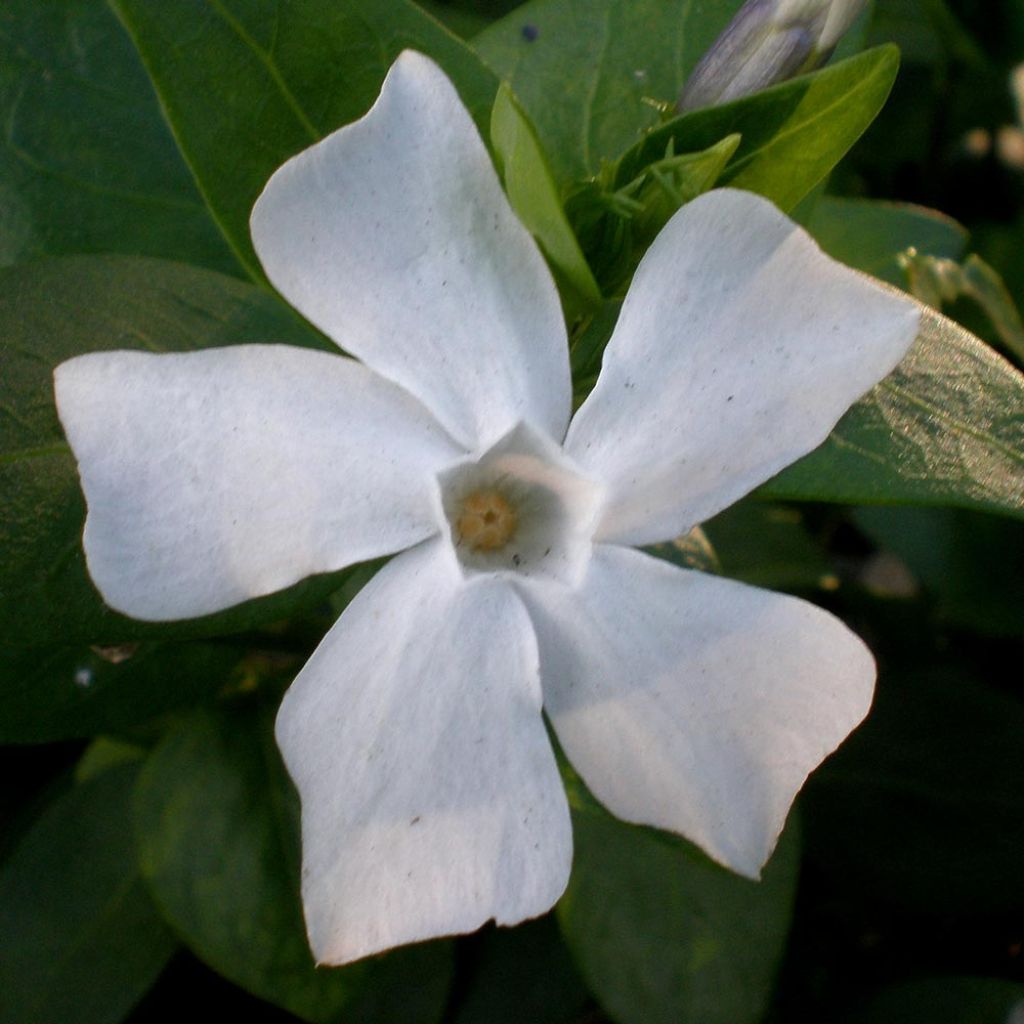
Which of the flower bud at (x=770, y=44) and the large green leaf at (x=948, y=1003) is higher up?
the flower bud at (x=770, y=44)

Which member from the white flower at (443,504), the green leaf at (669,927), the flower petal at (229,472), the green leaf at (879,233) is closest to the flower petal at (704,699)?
the white flower at (443,504)

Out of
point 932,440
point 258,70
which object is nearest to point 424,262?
point 258,70

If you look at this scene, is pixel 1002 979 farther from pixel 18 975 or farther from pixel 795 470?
pixel 18 975

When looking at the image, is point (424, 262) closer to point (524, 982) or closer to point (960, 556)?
point (524, 982)

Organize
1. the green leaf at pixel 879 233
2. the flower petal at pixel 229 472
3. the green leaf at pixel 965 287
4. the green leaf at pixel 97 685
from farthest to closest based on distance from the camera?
the green leaf at pixel 879 233
the green leaf at pixel 965 287
the green leaf at pixel 97 685
the flower petal at pixel 229 472

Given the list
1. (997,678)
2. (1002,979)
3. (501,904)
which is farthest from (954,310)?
(501,904)

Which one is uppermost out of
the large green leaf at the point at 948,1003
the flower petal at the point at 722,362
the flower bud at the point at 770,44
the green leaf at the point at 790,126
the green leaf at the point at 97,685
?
the flower bud at the point at 770,44

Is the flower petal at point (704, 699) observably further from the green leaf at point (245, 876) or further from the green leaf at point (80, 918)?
the green leaf at point (80, 918)

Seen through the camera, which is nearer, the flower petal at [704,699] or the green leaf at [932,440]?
the flower petal at [704,699]
